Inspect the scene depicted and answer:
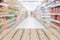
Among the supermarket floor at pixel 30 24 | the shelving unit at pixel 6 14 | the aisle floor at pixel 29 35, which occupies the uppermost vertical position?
the shelving unit at pixel 6 14

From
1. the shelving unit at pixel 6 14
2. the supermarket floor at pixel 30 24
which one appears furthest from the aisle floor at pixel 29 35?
the supermarket floor at pixel 30 24

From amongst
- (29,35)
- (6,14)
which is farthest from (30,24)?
(29,35)

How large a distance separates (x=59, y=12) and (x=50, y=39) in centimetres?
140

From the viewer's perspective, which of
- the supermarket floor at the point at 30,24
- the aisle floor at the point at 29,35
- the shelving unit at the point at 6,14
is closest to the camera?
the aisle floor at the point at 29,35

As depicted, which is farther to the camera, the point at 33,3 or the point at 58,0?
the point at 33,3

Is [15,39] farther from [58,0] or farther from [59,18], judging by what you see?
[58,0]

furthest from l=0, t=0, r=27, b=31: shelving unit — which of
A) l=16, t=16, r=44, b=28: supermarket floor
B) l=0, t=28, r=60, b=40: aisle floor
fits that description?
l=16, t=16, r=44, b=28: supermarket floor

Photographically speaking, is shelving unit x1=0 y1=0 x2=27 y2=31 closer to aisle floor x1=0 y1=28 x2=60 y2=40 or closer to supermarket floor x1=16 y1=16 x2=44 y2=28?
aisle floor x1=0 y1=28 x2=60 y2=40

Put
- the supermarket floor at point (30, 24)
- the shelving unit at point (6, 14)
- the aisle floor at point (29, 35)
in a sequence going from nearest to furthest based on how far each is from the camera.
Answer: the aisle floor at point (29, 35), the shelving unit at point (6, 14), the supermarket floor at point (30, 24)

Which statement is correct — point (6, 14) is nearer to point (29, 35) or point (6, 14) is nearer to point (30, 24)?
point (29, 35)

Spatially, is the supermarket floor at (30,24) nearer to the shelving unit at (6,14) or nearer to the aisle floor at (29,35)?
the shelving unit at (6,14)

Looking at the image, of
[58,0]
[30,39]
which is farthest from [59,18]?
[30,39]

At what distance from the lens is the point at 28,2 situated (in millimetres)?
22984

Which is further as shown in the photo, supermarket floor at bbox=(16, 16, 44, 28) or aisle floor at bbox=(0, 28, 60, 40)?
supermarket floor at bbox=(16, 16, 44, 28)
